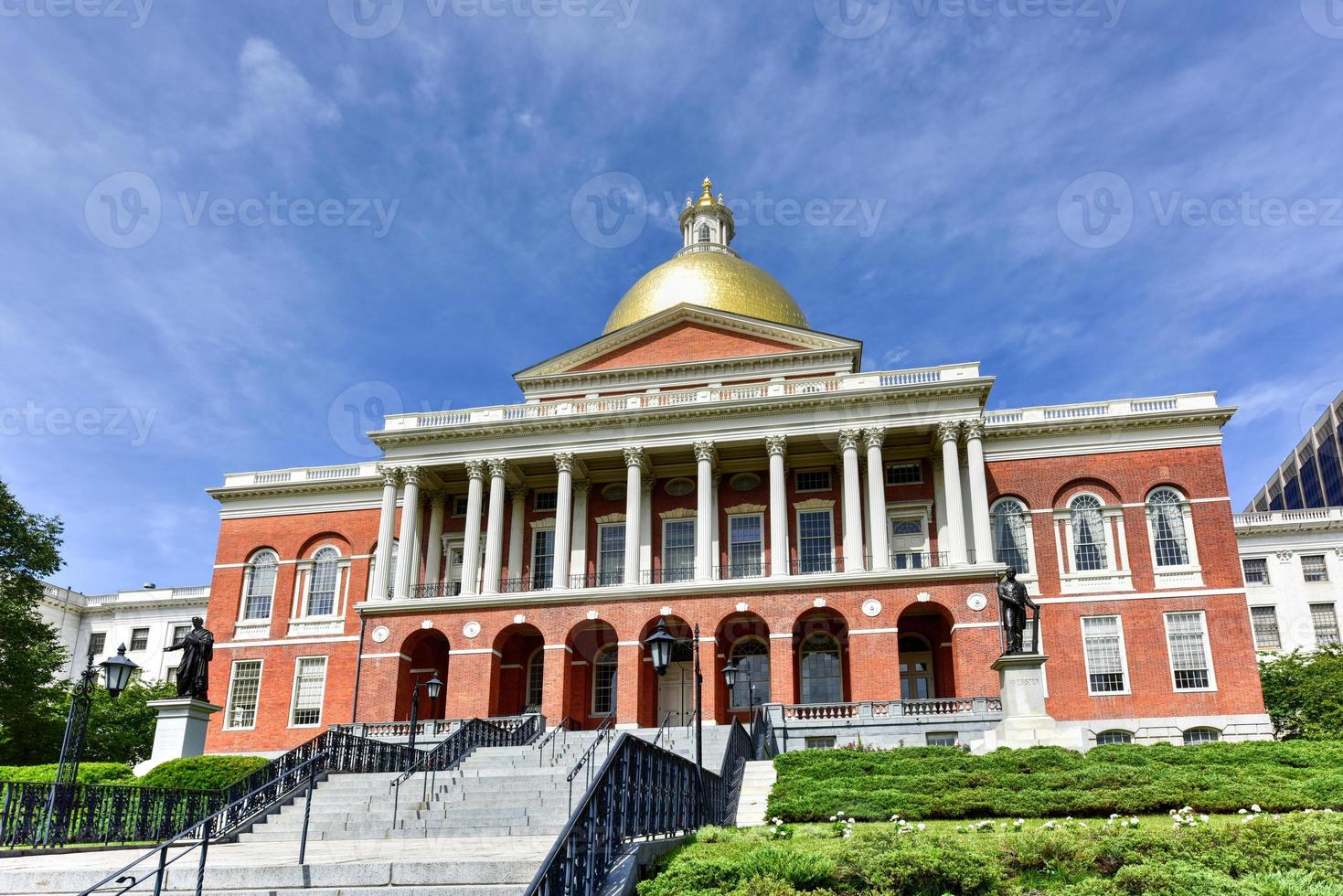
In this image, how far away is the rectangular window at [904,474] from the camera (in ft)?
143

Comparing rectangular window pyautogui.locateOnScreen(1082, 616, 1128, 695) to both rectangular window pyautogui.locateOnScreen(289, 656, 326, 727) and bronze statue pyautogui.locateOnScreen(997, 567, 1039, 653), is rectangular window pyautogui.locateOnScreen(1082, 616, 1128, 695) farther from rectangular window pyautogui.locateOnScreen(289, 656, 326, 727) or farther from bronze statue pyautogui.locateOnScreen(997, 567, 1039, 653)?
rectangular window pyautogui.locateOnScreen(289, 656, 326, 727)

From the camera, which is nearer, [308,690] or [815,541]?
[815,541]

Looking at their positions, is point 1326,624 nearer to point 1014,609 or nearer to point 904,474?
point 904,474

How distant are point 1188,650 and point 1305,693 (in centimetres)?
1235

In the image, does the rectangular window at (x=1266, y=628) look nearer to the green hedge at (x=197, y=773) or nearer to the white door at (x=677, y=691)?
the white door at (x=677, y=691)

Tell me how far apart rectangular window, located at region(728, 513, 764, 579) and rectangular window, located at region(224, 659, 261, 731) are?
71.7 feet

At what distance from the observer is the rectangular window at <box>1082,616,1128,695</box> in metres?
39.5

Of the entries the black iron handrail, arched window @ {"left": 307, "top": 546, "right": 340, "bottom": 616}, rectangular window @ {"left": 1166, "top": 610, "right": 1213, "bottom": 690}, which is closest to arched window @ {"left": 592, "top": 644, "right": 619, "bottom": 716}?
arched window @ {"left": 307, "top": 546, "right": 340, "bottom": 616}

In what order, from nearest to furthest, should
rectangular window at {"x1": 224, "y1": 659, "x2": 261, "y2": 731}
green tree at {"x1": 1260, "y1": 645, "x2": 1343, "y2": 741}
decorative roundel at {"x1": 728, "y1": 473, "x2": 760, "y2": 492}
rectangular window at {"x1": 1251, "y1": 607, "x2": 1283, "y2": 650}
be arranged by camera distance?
decorative roundel at {"x1": 728, "y1": 473, "x2": 760, "y2": 492} → green tree at {"x1": 1260, "y1": 645, "x2": 1343, "y2": 741} → rectangular window at {"x1": 224, "y1": 659, "x2": 261, "y2": 731} → rectangular window at {"x1": 1251, "y1": 607, "x2": 1283, "y2": 650}

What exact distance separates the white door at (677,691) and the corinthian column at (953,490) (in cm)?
1150

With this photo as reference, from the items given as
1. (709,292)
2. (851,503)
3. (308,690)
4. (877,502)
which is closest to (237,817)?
(851,503)

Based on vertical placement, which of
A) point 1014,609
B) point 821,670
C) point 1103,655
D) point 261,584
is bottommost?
point 821,670

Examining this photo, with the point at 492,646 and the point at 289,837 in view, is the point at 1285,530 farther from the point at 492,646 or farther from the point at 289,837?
the point at 289,837

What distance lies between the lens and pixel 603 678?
43000 millimetres
